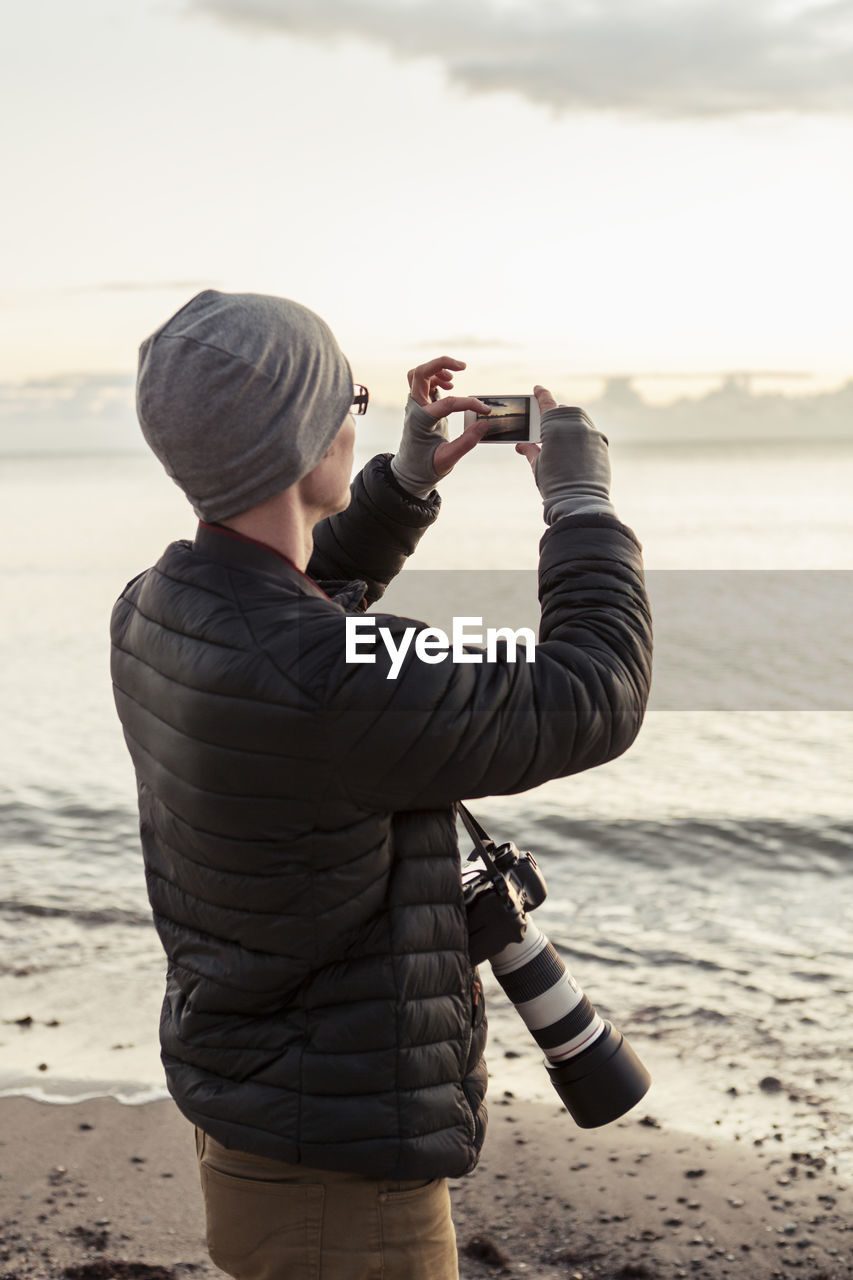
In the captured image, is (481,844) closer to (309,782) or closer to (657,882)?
(309,782)

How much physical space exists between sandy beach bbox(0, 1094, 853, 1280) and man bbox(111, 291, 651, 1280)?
2050 millimetres

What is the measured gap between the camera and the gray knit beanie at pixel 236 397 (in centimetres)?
167

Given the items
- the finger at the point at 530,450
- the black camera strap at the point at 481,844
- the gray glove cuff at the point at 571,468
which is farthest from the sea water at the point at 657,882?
the black camera strap at the point at 481,844

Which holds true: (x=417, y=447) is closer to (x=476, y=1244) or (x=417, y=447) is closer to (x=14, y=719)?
(x=476, y=1244)

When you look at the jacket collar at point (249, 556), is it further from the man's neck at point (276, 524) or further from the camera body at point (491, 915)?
the camera body at point (491, 915)

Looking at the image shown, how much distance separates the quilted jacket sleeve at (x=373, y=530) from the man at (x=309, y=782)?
2.06 ft

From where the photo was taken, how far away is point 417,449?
2465mm

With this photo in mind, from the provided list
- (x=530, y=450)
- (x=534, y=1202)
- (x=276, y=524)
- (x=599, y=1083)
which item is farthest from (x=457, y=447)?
(x=534, y=1202)

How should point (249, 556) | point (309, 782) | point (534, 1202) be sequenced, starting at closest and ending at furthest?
point (309, 782)
point (249, 556)
point (534, 1202)

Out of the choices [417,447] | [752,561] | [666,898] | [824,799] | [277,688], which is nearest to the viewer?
[277,688]

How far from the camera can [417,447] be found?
246cm

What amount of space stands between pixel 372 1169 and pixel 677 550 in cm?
3685

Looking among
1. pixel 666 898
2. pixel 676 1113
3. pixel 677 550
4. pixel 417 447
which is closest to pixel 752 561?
pixel 677 550

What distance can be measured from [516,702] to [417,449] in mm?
940
